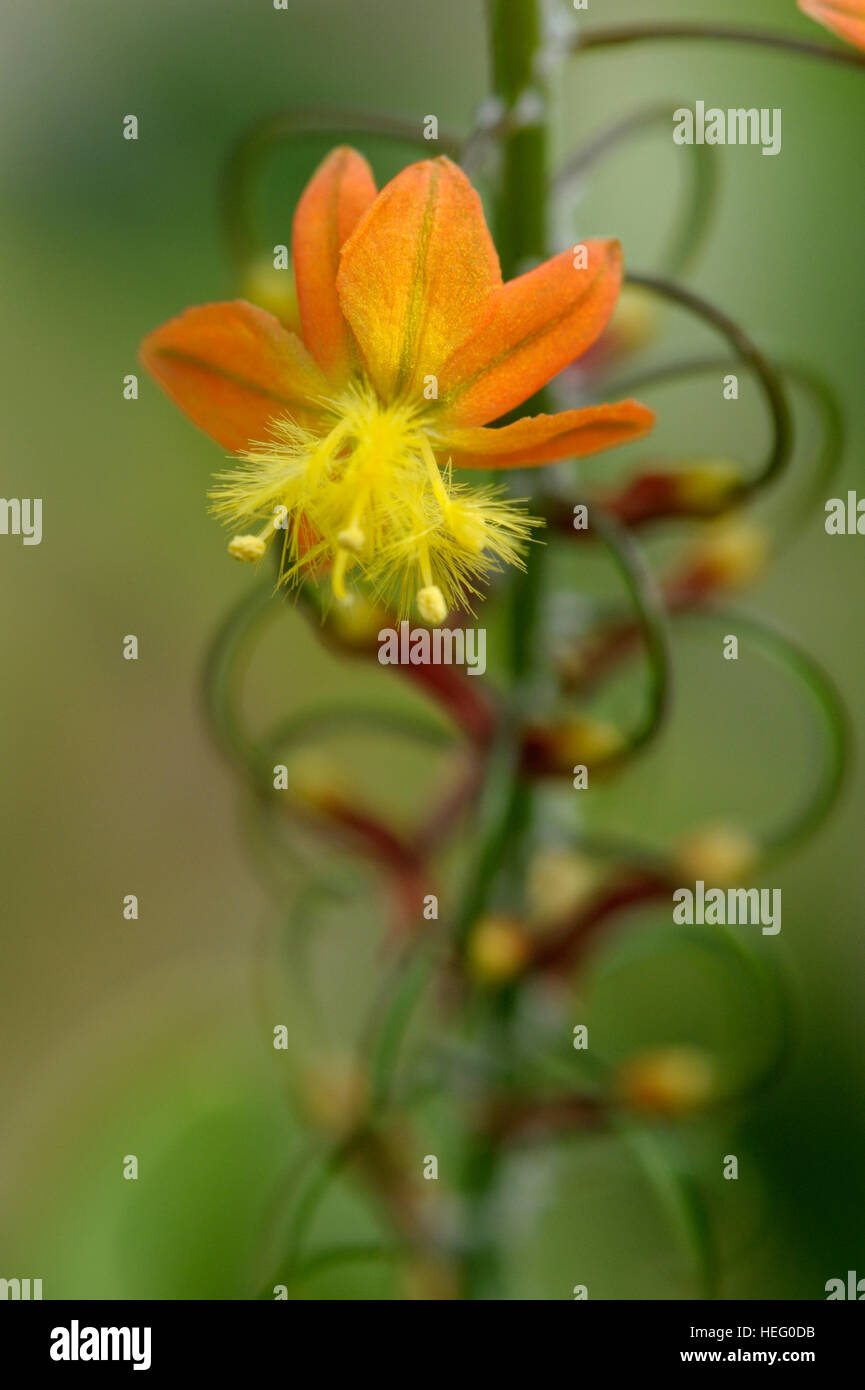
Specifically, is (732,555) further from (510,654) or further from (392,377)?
(392,377)

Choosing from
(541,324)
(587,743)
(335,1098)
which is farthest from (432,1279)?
(541,324)

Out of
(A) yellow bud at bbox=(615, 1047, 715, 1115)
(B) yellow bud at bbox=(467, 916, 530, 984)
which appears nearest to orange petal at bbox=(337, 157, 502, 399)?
(B) yellow bud at bbox=(467, 916, 530, 984)

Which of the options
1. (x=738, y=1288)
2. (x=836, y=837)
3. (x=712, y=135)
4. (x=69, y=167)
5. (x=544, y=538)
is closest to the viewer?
(x=544, y=538)

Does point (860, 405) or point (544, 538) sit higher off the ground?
point (860, 405)

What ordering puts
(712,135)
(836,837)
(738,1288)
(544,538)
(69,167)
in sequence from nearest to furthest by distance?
1. (544,538)
2. (712,135)
3. (738,1288)
4. (836,837)
5. (69,167)

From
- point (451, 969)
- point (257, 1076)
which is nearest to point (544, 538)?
point (451, 969)

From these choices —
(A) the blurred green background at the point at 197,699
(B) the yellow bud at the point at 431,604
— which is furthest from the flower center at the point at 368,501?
(A) the blurred green background at the point at 197,699
